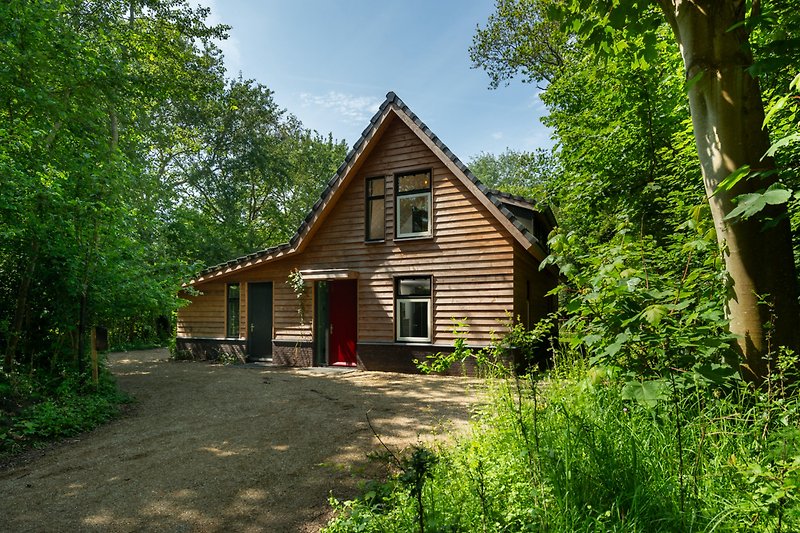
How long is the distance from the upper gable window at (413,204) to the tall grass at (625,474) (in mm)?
8492

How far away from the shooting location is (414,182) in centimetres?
1197

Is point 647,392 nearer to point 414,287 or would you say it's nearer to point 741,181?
point 741,181

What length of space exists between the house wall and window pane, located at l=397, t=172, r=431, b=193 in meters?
0.24

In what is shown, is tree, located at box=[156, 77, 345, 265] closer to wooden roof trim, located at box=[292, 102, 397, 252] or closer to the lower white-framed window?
wooden roof trim, located at box=[292, 102, 397, 252]

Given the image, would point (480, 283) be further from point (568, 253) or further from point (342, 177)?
point (568, 253)

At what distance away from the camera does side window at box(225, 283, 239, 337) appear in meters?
14.8

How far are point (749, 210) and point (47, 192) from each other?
8868 millimetres

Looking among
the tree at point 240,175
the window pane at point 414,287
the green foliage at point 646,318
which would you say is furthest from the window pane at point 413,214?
the tree at point 240,175

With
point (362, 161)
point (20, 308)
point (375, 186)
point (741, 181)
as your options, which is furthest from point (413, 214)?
point (741, 181)

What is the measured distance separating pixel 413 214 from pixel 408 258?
4.19ft

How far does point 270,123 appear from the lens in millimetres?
31484

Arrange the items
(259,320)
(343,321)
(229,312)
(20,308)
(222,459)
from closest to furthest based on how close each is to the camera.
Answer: (222,459) → (20,308) → (343,321) → (259,320) → (229,312)

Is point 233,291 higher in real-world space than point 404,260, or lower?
lower

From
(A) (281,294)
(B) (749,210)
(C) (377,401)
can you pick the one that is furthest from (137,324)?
(B) (749,210)
